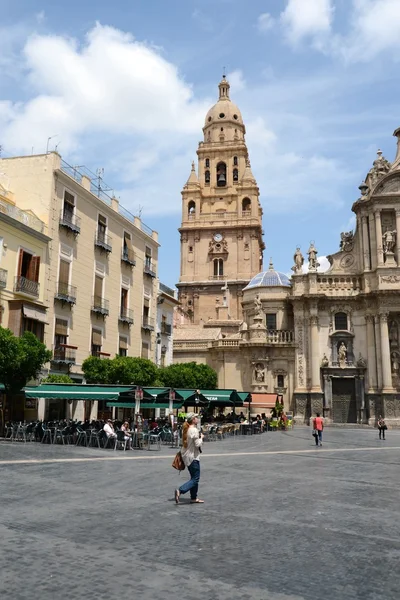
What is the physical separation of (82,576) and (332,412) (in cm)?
4545

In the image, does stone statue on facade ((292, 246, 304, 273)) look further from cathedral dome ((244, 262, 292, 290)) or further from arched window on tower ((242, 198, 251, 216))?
arched window on tower ((242, 198, 251, 216))

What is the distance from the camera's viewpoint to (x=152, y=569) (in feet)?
21.0

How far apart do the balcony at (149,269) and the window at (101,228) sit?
219 inches

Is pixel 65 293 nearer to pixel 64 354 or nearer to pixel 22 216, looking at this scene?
pixel 64 354

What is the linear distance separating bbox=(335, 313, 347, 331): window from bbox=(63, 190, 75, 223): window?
1114 inches

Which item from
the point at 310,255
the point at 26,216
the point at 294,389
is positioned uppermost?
the point at 310,255

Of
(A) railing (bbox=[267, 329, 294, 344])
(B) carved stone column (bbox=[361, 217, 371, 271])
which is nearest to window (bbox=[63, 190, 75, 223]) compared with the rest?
(A) railing (bbox=[267, 329, 294, 344])

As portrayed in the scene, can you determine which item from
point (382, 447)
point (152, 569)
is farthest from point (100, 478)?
point (382, 447)

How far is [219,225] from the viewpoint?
78.4 m

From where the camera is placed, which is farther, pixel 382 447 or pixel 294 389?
pixel 294 389

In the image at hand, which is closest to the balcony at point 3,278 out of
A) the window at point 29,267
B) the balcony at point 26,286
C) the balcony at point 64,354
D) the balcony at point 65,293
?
the balcony at point 26,286

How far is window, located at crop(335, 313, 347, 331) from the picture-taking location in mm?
50938

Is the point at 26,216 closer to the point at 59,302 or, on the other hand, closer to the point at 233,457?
the point at 59,302

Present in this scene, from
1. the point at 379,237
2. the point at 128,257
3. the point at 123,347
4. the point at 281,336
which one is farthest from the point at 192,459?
the point at 379,237
